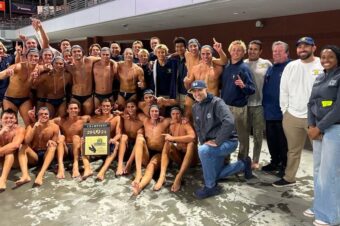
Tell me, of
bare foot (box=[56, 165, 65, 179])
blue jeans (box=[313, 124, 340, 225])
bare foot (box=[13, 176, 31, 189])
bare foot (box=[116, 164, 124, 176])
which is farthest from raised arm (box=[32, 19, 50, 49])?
blue jeans (box=[313, 124, 340, 225])

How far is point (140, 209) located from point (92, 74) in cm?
266

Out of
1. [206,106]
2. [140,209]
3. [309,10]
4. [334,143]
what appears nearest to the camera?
[334,143]

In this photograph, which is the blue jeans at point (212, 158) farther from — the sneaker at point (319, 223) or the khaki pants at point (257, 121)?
the sneaker at point (319, 223)

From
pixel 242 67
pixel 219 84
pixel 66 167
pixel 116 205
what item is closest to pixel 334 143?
pixel 242 67

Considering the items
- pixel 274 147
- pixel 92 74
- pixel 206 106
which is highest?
pixel 92 74

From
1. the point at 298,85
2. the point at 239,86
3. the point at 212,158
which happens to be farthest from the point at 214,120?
the point at 298,85

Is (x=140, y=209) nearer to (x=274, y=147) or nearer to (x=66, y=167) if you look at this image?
(x=66, y=167)

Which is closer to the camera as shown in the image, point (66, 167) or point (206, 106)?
point (206, 106)

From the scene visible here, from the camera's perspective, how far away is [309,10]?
8.08m

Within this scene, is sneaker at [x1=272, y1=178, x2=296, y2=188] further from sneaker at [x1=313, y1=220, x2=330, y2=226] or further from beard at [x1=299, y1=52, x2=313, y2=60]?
beard at [x1=299, y1=52, x2=313, y2=60]

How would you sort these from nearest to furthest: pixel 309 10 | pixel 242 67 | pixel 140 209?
pixel 140 209 → pixel 242 67 → pixel 309 10

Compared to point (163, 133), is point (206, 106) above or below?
above

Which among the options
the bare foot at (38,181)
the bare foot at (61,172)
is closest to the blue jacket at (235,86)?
the bare foot at (61,172)

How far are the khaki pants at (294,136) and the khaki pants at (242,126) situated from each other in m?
0.61
